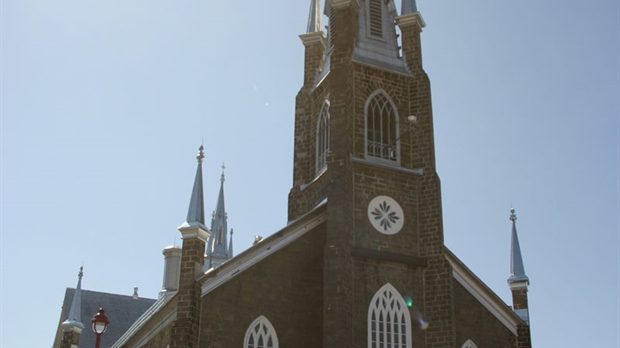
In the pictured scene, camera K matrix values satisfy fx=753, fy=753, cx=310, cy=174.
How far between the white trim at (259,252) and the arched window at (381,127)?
4147mm

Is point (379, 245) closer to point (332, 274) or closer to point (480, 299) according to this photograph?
point (332, 274)

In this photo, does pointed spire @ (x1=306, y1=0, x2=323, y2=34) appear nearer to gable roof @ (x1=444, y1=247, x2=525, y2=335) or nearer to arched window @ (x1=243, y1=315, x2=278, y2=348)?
gable roof @ (x1=444, y1=247, x2=525, y2=335)

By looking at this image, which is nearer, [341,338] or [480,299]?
[341,338]

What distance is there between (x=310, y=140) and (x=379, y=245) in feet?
21.9

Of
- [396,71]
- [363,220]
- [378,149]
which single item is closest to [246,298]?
[363,220]

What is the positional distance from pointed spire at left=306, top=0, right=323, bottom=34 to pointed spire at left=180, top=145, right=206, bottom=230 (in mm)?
10357

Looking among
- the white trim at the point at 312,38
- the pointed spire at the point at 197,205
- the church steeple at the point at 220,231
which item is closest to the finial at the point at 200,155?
the pointed spire at the point at 197,205

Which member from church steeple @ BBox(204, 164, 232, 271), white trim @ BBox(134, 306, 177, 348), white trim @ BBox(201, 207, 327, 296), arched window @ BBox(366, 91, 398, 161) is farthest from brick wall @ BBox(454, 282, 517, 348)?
church steeple @ BBox(204, 164, 232, 271)

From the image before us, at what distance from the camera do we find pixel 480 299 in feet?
96.6

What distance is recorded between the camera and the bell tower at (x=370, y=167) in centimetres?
2647

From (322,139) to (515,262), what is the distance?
33.7ft

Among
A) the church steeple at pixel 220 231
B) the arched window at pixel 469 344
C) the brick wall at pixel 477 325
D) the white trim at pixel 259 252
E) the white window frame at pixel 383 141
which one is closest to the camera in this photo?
the white trim at pixel 259 252

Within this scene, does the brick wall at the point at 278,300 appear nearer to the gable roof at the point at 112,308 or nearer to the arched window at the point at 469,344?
the arched window at the point at 469,344

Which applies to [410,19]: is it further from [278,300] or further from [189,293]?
[189,293]
